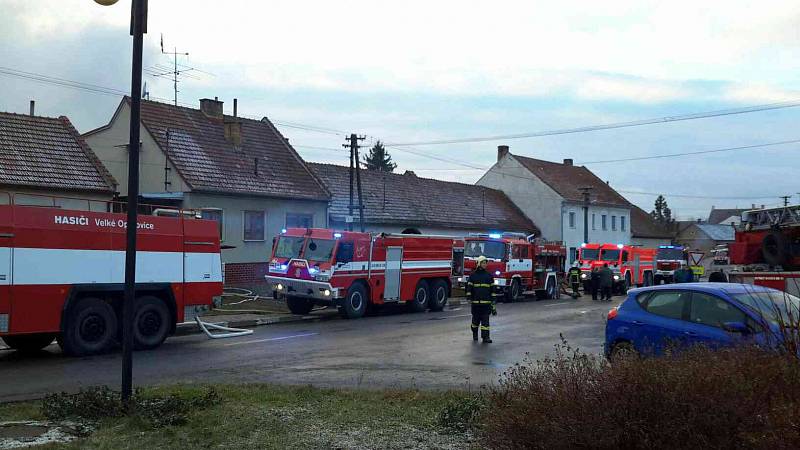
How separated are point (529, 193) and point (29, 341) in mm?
46568

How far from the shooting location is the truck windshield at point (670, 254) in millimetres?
45000

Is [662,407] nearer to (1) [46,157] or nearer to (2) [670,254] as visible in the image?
(1) [46,157]

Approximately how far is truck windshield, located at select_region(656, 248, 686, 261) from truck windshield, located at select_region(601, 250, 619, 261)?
6232 millimetres

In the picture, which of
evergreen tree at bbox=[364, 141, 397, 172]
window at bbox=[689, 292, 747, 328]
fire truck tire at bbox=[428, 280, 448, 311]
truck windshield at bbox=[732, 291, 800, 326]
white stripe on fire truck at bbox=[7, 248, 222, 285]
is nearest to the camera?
truck windshield at bbox=[732, 291, 800, 326]

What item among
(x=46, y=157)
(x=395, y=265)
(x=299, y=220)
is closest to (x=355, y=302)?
(x=395, y=265)

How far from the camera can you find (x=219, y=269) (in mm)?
16797

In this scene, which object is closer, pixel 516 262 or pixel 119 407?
pixel 119 407

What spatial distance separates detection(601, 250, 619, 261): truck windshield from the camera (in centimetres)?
3972

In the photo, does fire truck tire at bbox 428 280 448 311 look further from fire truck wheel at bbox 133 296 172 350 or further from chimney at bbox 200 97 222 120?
chimney at bbox 200 97 222 120

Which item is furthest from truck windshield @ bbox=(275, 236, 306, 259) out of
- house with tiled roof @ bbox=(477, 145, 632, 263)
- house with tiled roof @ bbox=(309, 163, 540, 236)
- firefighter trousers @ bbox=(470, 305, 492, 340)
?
house with tiled roof @ bbox=(477, 145, 632, 263)

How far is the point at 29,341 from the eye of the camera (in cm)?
1454

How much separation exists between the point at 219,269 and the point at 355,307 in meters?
6.42

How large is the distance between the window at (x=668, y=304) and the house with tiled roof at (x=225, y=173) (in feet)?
65.8

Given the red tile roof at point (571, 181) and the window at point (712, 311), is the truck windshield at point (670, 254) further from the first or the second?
the window at point (712, 311)
